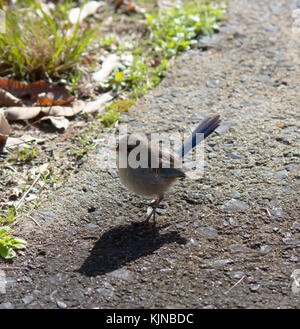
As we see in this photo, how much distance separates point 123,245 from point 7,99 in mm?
2373

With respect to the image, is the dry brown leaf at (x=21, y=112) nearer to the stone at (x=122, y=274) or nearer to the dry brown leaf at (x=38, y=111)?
the dry brown leaf at (x=38, y=111)

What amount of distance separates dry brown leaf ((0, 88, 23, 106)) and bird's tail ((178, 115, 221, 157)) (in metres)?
1.97

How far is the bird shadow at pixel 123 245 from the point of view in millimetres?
3578

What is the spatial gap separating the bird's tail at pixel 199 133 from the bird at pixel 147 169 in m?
0.30

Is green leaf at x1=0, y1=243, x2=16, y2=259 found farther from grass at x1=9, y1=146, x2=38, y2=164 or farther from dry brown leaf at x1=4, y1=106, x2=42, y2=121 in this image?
dry brown leaf at x1=4, y1=106, x2=42, y2=121

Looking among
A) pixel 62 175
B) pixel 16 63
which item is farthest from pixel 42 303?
pixel 16 63

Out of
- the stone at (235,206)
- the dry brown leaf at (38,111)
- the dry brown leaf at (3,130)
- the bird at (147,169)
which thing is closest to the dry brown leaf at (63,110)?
the dry brown leaf at (38,111)

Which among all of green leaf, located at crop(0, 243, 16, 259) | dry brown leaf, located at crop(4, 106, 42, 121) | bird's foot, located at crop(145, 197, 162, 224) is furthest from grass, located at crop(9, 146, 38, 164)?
bird's foot, located at crop(145, 197, 162, 224)

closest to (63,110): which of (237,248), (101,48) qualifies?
(101,48)

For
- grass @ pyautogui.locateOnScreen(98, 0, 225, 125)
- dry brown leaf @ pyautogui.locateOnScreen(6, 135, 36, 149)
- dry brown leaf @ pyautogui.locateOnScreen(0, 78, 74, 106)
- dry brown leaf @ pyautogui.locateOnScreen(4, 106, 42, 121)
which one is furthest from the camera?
grass @ pyautogui.locateOnScreen(98, 0, 225, 125)

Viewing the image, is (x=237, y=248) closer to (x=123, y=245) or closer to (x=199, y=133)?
(x=123, y=245)

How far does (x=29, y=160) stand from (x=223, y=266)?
224 cm

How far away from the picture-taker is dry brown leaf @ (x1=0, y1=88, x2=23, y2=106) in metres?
5.29
